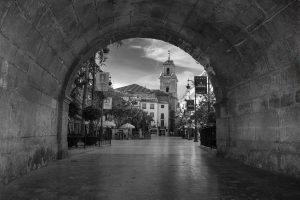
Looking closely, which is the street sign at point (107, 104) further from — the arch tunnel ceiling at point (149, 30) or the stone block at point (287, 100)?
the stone block at point (287, 100)

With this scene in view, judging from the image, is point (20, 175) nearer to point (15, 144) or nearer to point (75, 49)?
point (15, 144)

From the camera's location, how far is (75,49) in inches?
423

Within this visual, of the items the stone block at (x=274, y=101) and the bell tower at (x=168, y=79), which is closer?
the stone block at (x=274, y=101)

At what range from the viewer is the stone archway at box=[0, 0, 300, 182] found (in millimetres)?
6559

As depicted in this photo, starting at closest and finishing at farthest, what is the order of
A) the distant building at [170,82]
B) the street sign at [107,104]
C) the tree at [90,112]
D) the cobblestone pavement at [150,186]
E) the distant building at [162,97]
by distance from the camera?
the cobblestone pavement at [150,186] < the tree at [90,112] < the street sign at [107,104] < the distant building at [162,97] < the distant building at [170,82]

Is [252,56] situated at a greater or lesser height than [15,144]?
greater

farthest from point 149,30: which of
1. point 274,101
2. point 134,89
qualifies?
point 134,89

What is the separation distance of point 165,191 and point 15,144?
3449mm

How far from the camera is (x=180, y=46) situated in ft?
43.1

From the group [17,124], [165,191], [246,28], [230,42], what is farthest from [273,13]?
[17,124]

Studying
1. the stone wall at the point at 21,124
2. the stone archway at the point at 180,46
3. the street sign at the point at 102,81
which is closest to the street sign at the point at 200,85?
the street sign at the point at 102,81

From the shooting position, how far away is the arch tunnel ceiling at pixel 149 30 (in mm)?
6594

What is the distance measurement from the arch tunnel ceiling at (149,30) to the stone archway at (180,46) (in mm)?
31

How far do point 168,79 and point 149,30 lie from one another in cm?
10972
